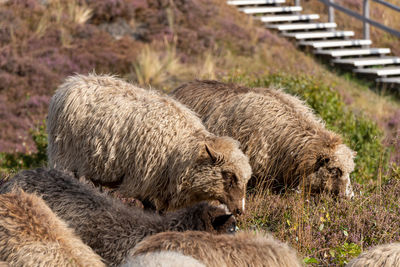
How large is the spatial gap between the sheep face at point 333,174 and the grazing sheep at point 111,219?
9.31 ft

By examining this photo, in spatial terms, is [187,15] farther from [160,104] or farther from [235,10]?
[160,104]

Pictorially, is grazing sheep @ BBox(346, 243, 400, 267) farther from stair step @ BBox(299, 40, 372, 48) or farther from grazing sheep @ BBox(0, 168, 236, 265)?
stair step @ BBox(299, 40, 372, 48)

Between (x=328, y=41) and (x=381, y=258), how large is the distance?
16714 millimetres

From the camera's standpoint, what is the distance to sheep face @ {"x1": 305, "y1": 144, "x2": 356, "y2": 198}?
7.80m

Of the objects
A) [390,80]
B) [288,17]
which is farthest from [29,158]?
[288,17]

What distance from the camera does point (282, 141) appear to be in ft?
26.5

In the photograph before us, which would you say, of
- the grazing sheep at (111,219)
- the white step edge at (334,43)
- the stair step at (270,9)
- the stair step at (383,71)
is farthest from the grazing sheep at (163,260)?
the stair step at (270,9)

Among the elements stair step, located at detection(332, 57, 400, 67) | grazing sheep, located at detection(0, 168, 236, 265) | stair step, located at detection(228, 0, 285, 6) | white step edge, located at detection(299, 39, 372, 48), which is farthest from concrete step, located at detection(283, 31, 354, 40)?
grazing sheep, located at detection(0, 168, 236, 265)

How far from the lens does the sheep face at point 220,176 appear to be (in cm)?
679

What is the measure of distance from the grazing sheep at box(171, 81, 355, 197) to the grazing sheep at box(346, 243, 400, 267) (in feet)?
9.85

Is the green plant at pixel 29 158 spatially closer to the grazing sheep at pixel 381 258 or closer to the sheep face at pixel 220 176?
the sheep face at pixel 220 176

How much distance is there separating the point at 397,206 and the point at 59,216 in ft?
12.8

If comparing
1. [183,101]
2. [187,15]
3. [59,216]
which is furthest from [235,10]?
[59,216]

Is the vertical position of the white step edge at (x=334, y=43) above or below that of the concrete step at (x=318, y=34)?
below
